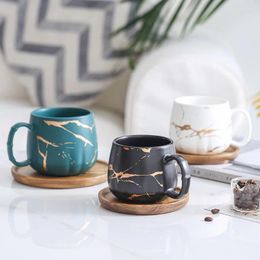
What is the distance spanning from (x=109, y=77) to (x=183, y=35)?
284mm

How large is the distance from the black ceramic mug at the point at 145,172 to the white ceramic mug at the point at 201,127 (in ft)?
0.68

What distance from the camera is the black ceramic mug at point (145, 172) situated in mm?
870

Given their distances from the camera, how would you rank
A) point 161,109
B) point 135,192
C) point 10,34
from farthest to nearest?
1. point 10,34
2. point 161,109
3. point 135,192

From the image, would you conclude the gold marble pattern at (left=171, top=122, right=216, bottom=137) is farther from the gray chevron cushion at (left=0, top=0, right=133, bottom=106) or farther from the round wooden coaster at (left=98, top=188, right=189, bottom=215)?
the gray chevron cushion at (left=0, top=0, right=133, bottom=106)

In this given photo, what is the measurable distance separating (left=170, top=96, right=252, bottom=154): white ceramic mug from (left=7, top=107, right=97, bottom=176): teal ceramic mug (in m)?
0.16

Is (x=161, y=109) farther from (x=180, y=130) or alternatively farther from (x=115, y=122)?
(x=180, y=130)

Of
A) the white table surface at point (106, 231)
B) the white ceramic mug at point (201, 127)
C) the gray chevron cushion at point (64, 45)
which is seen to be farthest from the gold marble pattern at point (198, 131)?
the gray chevron cushion at point (64, 45)

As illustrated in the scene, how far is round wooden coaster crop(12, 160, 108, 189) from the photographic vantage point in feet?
3.30

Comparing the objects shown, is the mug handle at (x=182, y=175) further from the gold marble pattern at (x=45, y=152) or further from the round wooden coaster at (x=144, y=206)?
the gold marble pattern at (x=45, y=152)

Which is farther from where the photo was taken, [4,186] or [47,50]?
[47,50]

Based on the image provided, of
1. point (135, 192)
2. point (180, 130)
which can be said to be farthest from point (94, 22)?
point (135, 192)

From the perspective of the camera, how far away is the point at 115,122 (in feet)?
6.64

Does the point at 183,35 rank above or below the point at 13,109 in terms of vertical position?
above

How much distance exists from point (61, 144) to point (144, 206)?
0.18 m
